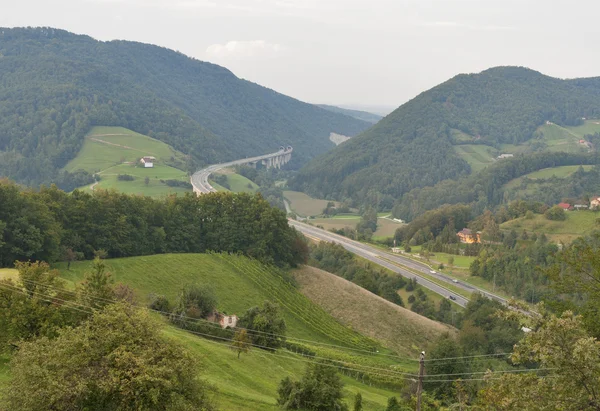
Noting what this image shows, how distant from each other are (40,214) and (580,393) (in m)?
49.1

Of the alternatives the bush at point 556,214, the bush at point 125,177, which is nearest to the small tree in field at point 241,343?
the bush at point 556,214

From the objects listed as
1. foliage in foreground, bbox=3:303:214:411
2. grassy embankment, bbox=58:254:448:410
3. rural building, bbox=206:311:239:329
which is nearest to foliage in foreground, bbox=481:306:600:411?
foliage in foreground, bbox=3:303:214:411

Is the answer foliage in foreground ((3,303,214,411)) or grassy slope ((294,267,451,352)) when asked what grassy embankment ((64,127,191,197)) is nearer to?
grassy slope ((294,267,451,352))

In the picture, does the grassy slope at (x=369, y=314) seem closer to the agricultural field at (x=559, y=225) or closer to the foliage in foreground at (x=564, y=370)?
the foliage in foreground at (x=564, y=370)

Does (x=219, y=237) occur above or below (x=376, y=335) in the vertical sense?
above

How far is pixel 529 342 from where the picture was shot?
14844mm

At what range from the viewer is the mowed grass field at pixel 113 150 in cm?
16512

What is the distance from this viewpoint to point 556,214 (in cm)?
12138

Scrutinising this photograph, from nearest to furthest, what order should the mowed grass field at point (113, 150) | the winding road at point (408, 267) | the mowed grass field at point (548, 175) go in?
1. the winding road at point (408, 267)
2. the mowed grass field at point (113, 150)
3. the mowed grass field at point (548, 175)

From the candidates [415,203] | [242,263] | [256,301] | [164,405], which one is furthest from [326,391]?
[415,203]

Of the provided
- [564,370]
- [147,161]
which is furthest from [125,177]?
[564,370]

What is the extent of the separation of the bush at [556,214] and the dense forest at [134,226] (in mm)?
70481

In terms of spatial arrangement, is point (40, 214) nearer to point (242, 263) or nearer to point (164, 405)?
point (242, 263)

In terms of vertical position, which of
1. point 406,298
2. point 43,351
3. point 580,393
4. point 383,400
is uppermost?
point 580,393
